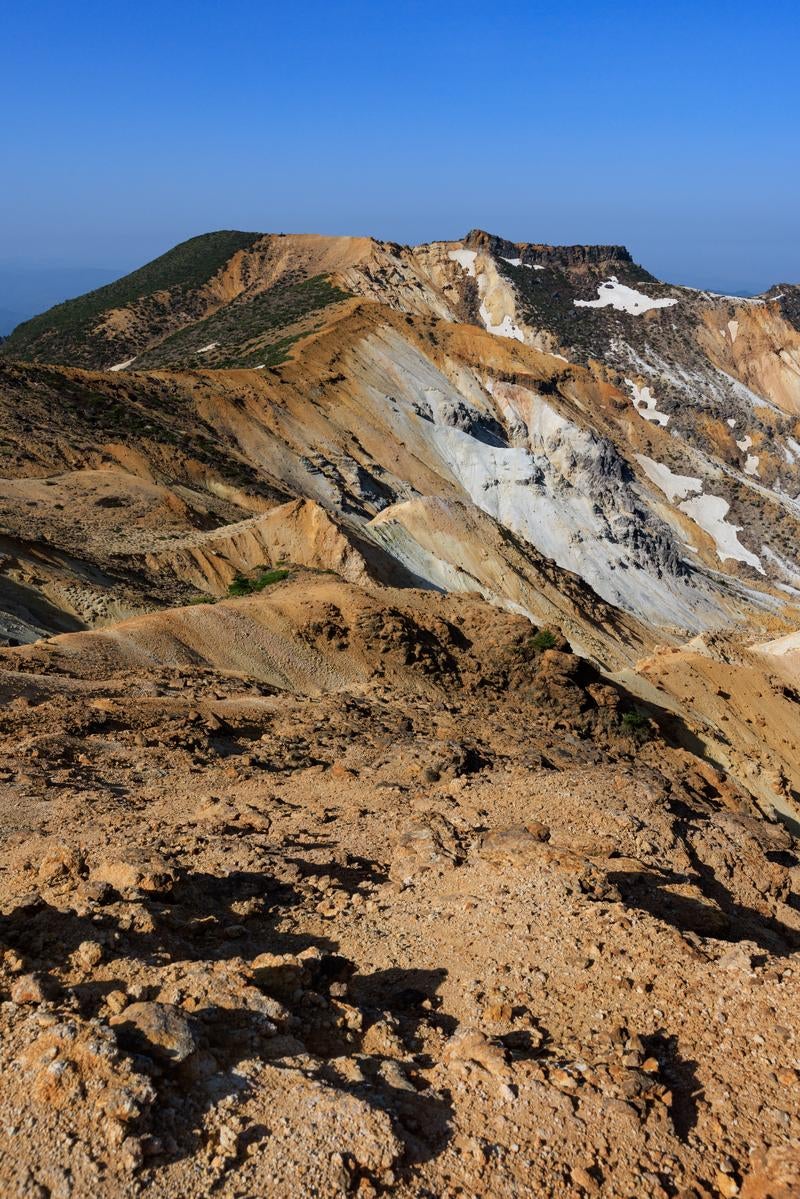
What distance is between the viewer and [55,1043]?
4.93 m

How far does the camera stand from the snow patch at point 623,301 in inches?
3994

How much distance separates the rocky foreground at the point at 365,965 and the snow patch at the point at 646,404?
2794 inches

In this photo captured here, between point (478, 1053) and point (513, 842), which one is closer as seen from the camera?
point (478, 1053)

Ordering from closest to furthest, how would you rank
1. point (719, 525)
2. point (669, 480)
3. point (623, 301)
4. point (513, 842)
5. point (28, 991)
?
point (28, 991) < point (513, 842) < point (719, 525) < point (669, 480) < point (623, 301)

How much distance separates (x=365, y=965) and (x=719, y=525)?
203ft

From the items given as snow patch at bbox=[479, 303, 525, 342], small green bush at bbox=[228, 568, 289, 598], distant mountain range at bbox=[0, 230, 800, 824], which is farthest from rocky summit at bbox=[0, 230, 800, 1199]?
snow patch at bbox=[479, 303, 525, 342]

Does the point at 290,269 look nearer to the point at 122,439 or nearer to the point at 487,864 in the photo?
the point at 122,439

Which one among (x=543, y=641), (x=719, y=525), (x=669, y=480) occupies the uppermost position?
(x=543, y=641)

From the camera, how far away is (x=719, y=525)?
2514 inches

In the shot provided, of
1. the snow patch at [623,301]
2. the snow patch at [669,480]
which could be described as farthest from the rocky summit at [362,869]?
the snow patch at [623,301]

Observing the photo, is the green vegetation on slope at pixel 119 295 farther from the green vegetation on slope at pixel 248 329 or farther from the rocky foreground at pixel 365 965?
the rocky foreground at pixel 365 965

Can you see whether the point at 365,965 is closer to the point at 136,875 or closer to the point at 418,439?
the point at 136,875

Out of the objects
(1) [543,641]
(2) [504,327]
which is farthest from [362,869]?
(2) [504,327]

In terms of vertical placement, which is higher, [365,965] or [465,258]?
[465,258]
